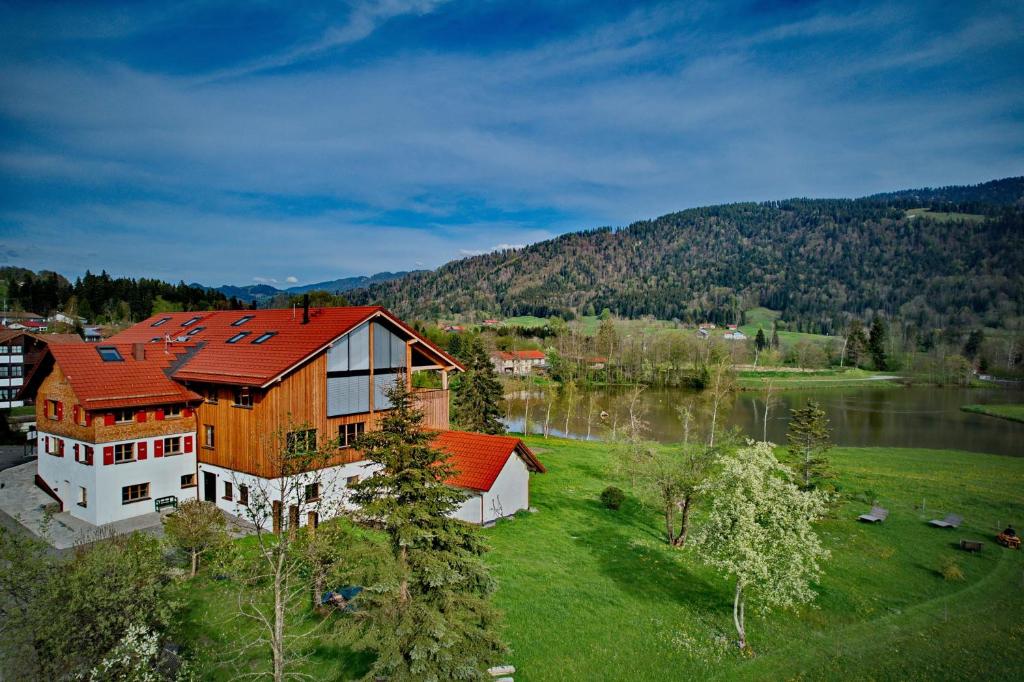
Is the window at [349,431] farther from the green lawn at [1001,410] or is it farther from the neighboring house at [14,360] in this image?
the green lawn at [1001,410]

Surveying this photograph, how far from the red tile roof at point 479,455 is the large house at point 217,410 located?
6 centimetres

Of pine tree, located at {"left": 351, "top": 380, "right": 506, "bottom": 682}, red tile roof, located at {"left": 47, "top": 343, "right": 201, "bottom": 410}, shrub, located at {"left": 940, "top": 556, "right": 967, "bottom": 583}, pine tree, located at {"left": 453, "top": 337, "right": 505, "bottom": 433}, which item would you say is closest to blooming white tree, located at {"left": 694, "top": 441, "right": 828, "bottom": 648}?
pine tree, located at {"left": 351, "top": 380, "right": 506, "bottom": 682}

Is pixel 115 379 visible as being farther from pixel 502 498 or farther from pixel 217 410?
pixel 502 498

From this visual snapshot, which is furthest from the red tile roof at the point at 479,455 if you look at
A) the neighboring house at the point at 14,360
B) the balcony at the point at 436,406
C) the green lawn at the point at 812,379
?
the green lawn at the point at 812,379

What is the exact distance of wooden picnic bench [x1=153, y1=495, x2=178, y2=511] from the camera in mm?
20609

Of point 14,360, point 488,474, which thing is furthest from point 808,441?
point 14,360

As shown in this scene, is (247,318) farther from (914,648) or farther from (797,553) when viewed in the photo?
(914,648)

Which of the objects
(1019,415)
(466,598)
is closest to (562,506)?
(466,598)

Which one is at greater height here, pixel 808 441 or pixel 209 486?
pixel 808 441

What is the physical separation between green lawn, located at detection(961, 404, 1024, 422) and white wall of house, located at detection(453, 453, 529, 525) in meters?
64.9

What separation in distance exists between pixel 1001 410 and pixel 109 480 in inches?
3361

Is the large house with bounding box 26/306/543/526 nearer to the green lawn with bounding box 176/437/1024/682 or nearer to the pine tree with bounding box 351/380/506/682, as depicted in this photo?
the green lawn with bounding box 176/437/1024/682

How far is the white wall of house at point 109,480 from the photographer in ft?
62.8

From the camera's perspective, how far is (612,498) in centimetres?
2569
